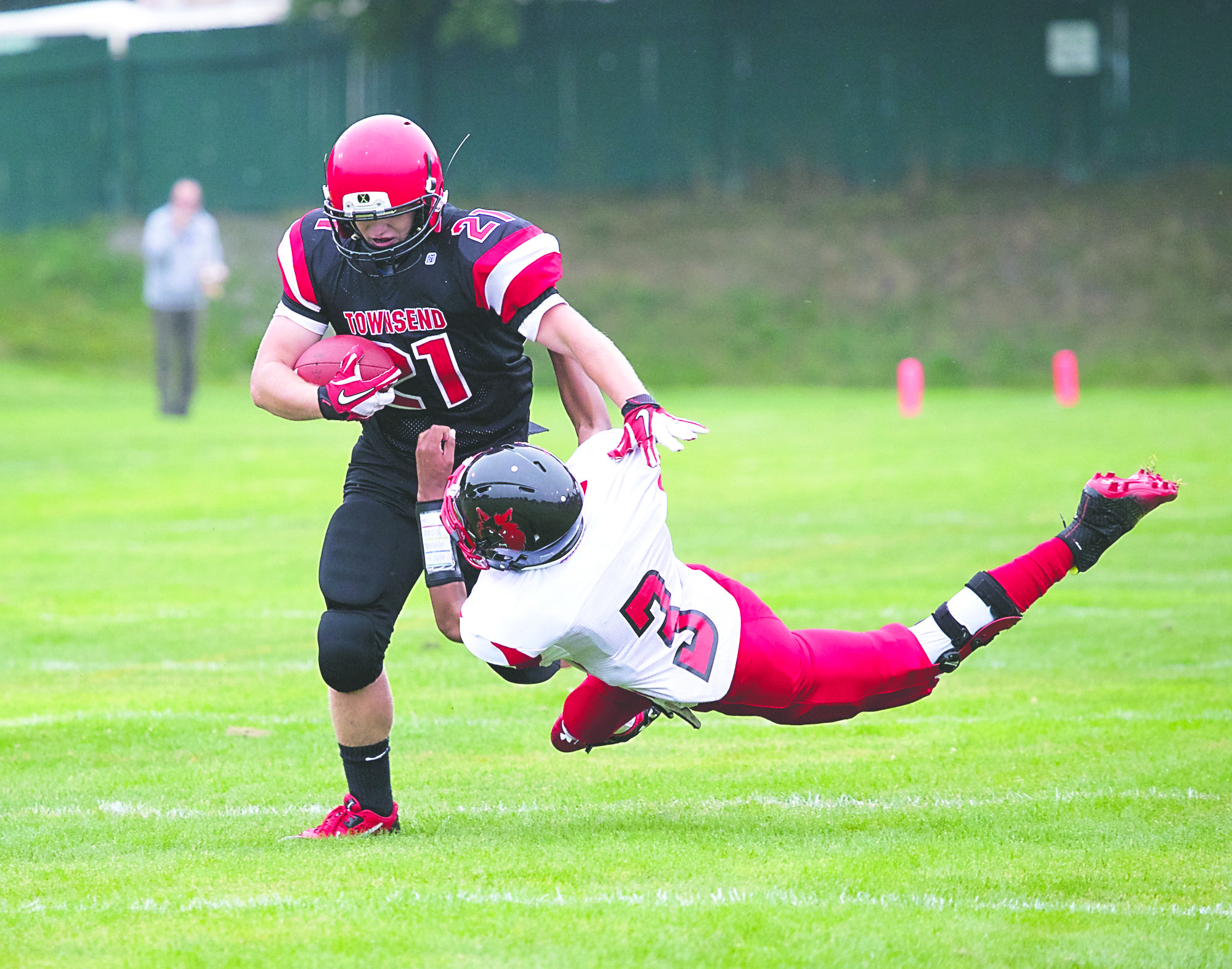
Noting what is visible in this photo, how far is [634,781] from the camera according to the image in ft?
16.1

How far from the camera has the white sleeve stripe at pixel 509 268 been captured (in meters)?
4.33

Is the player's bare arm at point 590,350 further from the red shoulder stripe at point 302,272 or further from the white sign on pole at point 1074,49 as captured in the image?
the white sign on pole at point 1074,49

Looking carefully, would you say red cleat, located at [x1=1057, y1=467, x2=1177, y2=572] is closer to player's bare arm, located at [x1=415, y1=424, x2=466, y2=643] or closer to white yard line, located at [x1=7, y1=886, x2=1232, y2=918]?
white yard line, located at [x1=7, y1=886, x2=1232, y2=918]

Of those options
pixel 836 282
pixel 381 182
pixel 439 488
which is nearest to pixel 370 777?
pixel 439 488

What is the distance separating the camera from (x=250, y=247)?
91.8 ft

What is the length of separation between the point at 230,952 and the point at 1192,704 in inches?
156

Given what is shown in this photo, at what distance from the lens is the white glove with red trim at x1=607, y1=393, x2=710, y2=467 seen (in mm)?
3971

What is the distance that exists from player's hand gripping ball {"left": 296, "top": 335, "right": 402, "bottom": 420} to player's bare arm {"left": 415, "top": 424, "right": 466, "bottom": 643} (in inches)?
6.2

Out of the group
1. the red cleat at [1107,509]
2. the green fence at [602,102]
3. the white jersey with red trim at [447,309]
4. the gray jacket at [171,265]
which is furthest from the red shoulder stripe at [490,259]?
the green fence at [602,102]

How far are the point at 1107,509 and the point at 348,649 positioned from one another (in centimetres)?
203

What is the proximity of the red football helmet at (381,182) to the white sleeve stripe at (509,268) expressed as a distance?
8.7 inches

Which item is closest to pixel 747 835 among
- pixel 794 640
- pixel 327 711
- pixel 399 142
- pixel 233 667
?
pixel 794 640

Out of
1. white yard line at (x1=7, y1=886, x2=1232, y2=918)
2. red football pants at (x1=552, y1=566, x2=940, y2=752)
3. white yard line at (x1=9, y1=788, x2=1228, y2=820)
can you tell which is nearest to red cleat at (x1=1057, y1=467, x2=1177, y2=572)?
red football pants at (x1=552, y1=566, x2=940, y2=752)

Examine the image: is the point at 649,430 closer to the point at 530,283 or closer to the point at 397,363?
the point at 530,283
